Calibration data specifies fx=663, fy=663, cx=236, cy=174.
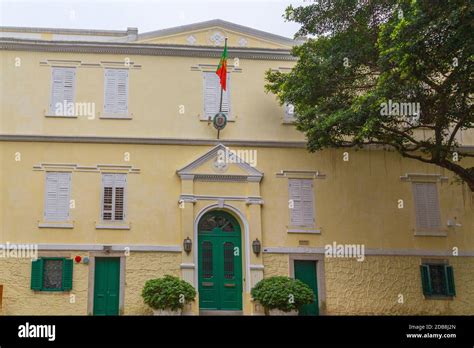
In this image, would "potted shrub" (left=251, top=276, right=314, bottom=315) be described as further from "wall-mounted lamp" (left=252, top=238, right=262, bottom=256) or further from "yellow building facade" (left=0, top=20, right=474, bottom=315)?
"wall-mounted lamp" (left=252, top=238, right=262, bottom=256)

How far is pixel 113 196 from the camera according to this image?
18.4m

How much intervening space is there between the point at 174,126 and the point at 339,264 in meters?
6.15

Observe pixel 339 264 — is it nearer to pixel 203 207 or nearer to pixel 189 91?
pixel 203 207

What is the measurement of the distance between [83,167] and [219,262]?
462cm

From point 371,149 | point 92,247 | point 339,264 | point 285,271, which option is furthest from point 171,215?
point 371,149

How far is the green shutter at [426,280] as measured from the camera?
1880 centimetres

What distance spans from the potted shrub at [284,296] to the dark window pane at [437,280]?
4101 mm

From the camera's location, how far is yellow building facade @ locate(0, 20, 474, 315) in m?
17.9

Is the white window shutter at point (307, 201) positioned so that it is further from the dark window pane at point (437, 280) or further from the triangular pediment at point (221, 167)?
the dark window pane at point (437, 280)

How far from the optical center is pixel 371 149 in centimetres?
1972

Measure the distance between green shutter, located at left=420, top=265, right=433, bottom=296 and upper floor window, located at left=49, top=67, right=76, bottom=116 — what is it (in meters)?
11.1

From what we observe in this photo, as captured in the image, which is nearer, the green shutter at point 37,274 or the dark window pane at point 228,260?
the green shutter at point 37,274

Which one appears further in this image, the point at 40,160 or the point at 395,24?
the point at 40,160

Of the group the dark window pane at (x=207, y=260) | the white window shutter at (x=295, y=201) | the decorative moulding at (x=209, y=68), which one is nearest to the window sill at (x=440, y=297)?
the white window shutter at (x=295, y=201)
